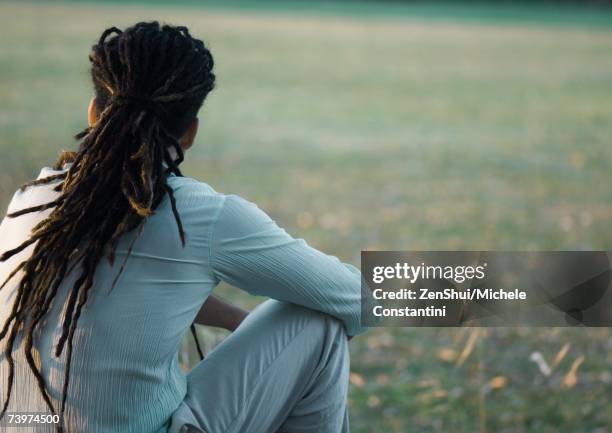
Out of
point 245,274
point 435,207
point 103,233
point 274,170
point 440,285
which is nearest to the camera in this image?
point 103,233

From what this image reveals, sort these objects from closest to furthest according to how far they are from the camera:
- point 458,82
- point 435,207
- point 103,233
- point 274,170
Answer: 1. point 103,233
2. point 435,207
3. point 274,170
4. point 458,82

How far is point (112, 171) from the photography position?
224cm

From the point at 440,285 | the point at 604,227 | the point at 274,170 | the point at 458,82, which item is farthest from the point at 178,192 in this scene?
the point at 458,82

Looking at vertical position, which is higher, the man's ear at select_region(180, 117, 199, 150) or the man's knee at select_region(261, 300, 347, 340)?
the man's ear at select_region(180, 117, 199, 150)

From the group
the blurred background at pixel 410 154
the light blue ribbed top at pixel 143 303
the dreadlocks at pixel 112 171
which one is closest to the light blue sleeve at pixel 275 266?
the light blue ribbed top at pixel 143 303

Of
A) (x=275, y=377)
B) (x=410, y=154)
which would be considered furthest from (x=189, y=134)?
(x=410, y=154)

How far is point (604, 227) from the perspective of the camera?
7.46m

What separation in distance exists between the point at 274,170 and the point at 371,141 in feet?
8.30

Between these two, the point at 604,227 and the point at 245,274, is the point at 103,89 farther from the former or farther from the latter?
the point at 604,227

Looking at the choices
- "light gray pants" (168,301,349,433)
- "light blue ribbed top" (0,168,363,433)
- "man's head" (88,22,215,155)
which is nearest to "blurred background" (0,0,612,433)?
"light gray pants" (168,301,349,433)

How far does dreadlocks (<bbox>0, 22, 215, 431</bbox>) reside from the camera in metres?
2.18

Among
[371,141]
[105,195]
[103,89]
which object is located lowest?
[105,195]

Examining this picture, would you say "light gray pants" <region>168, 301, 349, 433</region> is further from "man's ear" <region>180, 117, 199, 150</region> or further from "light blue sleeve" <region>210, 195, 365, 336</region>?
"man's ear" <region>180, 117, 199, 150</region>

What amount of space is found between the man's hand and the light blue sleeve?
34 centimetres
